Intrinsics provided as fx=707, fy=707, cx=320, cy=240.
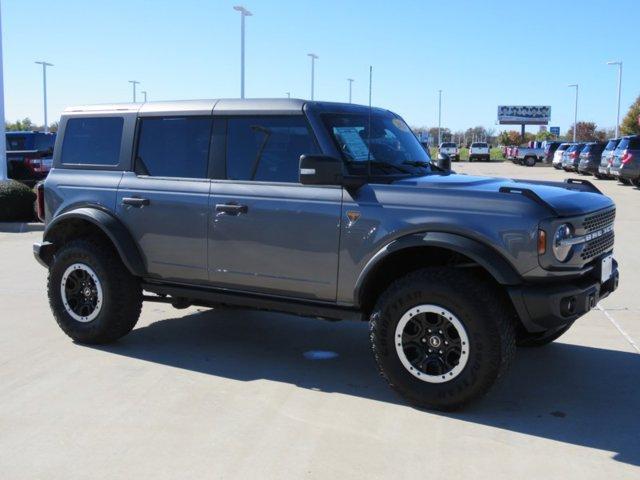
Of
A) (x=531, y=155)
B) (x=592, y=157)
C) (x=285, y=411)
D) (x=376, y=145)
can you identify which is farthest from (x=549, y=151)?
(x=285, y=411)

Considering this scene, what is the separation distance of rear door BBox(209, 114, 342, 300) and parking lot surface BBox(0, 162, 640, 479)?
0.75m

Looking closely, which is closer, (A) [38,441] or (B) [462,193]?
(A) [38,441]

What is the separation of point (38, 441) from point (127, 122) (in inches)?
108

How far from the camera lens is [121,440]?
3.96 meters

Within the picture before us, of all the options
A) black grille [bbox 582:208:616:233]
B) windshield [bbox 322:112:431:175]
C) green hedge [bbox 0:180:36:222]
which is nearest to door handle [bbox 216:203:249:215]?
windshield [bbox 322:112:431:175]

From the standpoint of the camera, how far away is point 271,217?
16.0ft

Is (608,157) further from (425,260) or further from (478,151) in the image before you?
(478,151)

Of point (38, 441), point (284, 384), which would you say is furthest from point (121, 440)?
point (284, 384)

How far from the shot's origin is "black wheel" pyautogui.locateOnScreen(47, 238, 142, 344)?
222 inches

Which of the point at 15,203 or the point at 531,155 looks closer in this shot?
the point at 15,203

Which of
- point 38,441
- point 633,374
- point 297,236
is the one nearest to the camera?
point 38,441

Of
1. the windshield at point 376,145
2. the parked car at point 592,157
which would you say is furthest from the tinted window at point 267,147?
the parked car at point 592,157

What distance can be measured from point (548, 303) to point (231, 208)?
225 cm

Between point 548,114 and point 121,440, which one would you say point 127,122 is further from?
point 548,114
